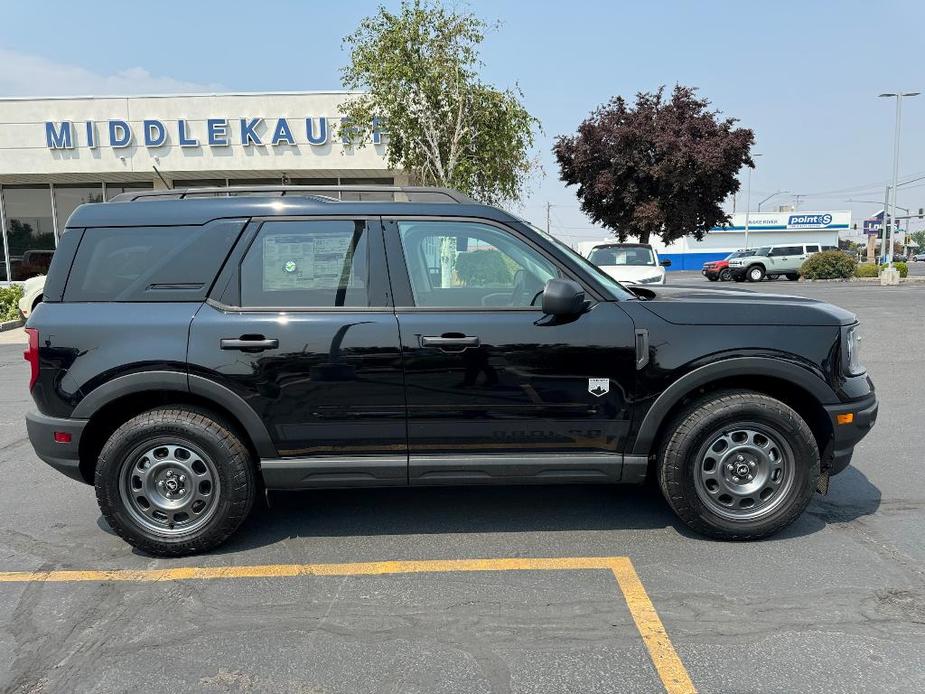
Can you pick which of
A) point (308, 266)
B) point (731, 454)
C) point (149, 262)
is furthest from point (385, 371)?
point (731, 454)

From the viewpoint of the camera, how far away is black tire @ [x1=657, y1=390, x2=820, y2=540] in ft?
11.6

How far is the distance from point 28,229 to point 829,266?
32172 millimetres

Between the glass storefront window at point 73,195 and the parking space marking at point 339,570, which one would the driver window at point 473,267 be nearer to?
the parking space marking at point 339,570

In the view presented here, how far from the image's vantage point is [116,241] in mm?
3578

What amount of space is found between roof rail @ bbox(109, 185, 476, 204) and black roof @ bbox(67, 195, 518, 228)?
10 cm

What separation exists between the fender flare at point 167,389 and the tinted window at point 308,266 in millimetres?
487

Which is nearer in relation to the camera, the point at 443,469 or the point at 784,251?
the point at 443,469

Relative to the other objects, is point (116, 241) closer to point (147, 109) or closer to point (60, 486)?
point (60, 486)

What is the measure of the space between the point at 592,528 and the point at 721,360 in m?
1.24

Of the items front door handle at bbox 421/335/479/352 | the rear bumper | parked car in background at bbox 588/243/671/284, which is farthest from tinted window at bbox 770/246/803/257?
the rear bumper

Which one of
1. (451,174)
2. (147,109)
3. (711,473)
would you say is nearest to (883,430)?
(711,473)

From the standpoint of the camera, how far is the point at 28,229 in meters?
19.6

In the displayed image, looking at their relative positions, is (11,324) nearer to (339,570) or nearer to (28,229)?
(28,229)

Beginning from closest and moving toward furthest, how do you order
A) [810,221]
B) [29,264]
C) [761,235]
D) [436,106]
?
[436,106] → [29,264] → [761,235] → [810,221]
